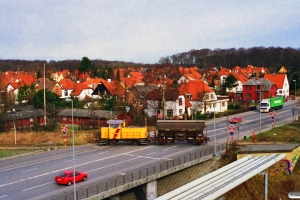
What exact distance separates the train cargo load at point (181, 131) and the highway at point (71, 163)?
A: 677mm

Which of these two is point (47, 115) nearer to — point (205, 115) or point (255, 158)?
point (205, 115)

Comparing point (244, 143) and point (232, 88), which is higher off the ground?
point (232, 88)

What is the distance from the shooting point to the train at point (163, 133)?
37781 mm

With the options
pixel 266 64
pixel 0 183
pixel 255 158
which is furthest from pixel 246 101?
pixel 266 64

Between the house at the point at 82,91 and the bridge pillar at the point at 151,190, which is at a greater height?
the house at the point at 82,91

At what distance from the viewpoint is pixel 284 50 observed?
167 meters

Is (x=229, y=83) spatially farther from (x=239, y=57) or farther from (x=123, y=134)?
(x=239, y=57)

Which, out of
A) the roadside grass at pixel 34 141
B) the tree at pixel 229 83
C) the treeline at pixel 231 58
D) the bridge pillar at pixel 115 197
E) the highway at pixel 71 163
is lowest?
the bridge pillar at pixel 115 197

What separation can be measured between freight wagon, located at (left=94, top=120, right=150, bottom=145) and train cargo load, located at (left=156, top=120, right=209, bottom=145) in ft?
5.06

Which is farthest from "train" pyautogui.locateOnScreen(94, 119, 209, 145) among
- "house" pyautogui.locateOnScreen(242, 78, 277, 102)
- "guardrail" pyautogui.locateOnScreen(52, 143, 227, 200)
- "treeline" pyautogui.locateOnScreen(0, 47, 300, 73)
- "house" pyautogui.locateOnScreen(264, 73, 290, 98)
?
"treeline" pyautogui.locateOnScreen(0, 47, 300, 73)

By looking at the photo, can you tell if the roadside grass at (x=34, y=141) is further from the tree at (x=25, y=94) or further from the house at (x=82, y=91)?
the house at (x=82, y=91)

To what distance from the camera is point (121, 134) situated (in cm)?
3850

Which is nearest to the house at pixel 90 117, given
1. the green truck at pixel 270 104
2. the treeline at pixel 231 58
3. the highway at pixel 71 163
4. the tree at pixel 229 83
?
the highway at pixel 71 163

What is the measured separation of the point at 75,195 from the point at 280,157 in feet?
52.7
